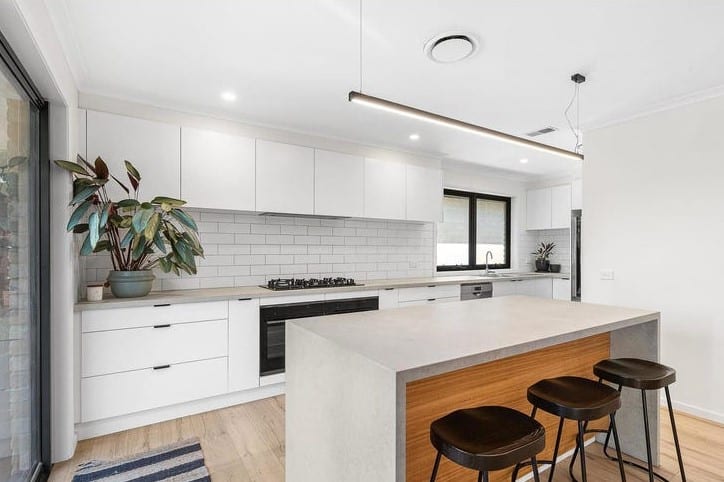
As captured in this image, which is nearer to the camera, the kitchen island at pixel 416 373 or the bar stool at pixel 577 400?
the kitchen island at pixel 416 373

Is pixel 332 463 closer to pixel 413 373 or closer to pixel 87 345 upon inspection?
pixel 413 373

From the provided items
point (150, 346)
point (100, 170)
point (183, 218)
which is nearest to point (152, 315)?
point (150, 346)

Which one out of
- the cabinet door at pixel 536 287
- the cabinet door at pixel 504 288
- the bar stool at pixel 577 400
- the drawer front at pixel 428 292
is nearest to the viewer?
the bar stool at pixel 577 400

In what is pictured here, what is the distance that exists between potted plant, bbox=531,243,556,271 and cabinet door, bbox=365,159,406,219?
3.04m

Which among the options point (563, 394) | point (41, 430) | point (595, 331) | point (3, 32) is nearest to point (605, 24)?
point (595, 331)

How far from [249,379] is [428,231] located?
116 inches

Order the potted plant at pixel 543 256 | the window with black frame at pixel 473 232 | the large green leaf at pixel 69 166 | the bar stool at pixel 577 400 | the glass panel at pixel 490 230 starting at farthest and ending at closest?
the potted plant at pixel 543 256, the glass panel at pixel 490 230, the window with black frame at pixel 473 232, the large green leaf at pixel 69 166, the bar stool at pixel 577 400

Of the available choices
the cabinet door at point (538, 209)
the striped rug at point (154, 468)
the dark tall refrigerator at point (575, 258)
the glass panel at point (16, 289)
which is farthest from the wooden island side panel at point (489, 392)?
the cabinet door at point (538, 209)

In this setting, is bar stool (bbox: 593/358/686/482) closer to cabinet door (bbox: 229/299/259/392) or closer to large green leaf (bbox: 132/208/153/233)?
cabinet door (bbox: 229/299/259/392)

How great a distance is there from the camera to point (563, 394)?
5.59 feet

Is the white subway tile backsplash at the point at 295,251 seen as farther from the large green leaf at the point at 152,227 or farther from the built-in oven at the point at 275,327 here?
the large green leaf at the point at 152,227

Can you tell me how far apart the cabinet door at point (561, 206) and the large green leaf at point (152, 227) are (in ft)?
17.4

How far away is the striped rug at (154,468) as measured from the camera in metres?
2.15

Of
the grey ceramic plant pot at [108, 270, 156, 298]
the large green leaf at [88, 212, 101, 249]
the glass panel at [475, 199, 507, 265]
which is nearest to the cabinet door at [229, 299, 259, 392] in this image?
the grey ceramic plant pot at [108, 270, 156, 298]
